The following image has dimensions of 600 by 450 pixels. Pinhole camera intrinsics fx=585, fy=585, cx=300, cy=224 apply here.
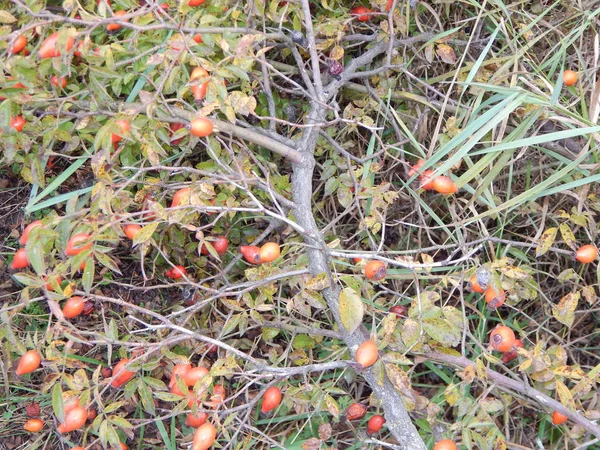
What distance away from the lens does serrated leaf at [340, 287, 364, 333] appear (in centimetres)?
166

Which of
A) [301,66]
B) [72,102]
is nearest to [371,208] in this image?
[301,66]

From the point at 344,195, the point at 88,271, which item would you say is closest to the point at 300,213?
the point at 344,195

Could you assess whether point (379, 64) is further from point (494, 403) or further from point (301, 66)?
point (494, 403)

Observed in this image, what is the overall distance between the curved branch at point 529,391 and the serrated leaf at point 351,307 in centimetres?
37

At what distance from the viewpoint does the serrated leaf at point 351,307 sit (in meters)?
1.66

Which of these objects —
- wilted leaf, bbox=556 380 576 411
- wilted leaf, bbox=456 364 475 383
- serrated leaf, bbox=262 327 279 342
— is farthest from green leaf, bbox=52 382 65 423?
wilted leaf, bbox=556 380 576 411

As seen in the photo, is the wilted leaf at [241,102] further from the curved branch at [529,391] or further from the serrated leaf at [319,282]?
the curved branch at [529,391]

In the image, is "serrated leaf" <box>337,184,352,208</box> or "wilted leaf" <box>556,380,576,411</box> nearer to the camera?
"wilted leaf" <box>556,380,576,411</box>

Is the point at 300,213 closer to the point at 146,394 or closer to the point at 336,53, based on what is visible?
the point at 336,53

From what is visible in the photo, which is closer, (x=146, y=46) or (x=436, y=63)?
(x=146, y=46)

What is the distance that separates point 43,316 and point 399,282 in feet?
4.86

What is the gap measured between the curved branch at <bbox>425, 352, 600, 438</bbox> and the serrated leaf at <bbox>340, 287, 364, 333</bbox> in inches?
14.6

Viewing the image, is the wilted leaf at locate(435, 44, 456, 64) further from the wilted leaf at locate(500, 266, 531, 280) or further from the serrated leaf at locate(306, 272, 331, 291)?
the serrated leaf at locate(306, 272, 331, 291)

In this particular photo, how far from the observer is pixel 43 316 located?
245 cm
